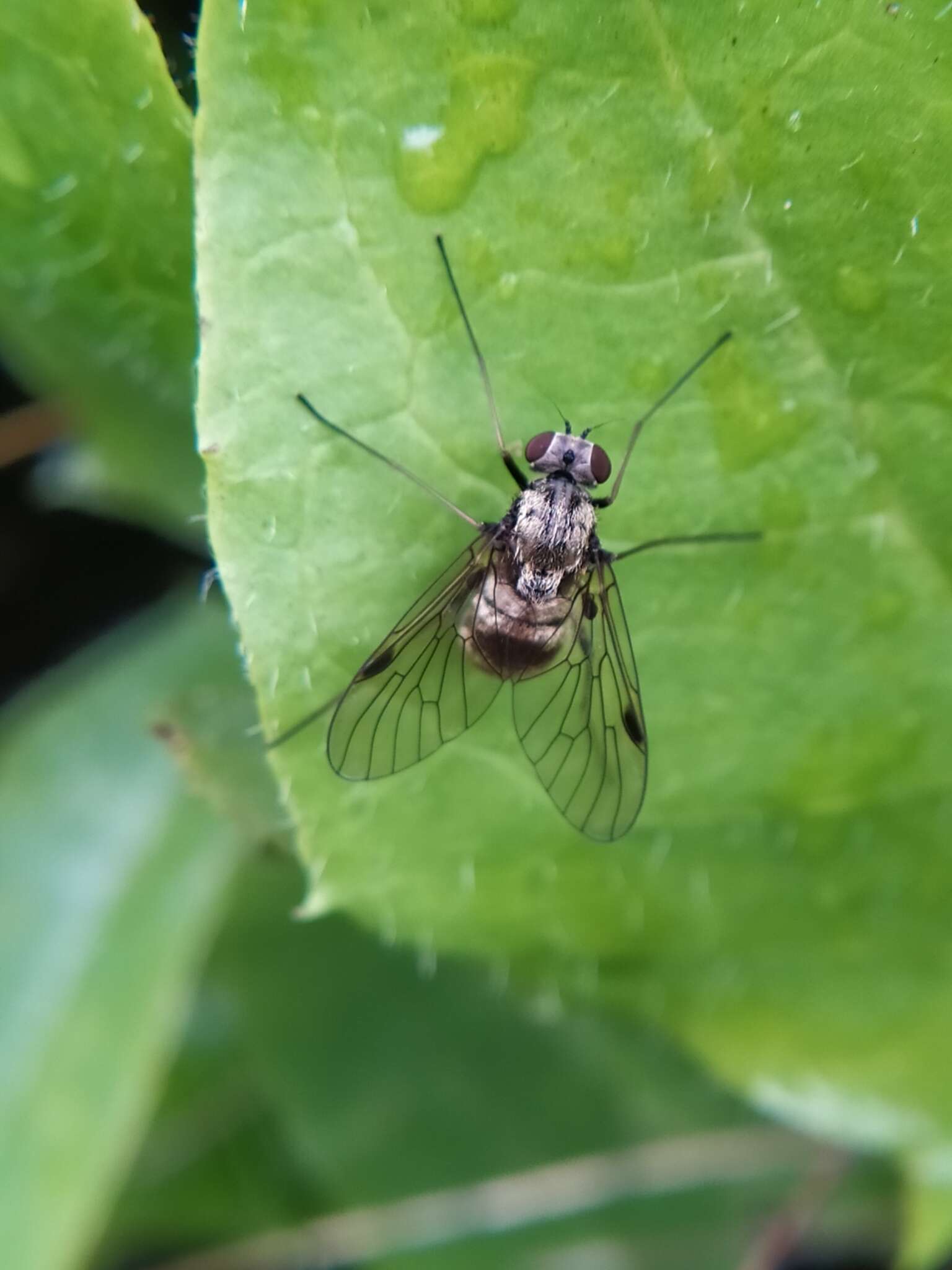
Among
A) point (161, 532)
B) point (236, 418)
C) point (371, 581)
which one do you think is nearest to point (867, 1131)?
point (371, 581)

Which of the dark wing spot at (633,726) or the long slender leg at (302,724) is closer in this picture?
the long slender leg at (302,724)

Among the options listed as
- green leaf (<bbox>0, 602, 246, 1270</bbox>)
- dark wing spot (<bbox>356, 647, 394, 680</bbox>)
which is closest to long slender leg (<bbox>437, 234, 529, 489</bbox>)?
dark wing spot (<bbox>356, 647, 394, 680</bbox>)

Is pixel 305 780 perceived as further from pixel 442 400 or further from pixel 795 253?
pixel 795 253

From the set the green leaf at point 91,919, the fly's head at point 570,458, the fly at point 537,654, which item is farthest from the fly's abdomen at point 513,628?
the green leaf at point 91,919

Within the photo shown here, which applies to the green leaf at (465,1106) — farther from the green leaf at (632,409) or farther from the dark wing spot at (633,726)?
the dark wing spot at (633,726)

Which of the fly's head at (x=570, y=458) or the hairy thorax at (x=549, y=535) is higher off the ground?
the fly's head at (x=570, y=458)

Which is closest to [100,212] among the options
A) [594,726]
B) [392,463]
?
[392,463]
